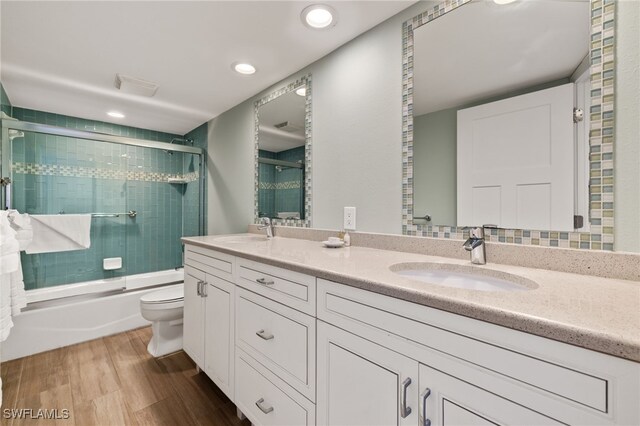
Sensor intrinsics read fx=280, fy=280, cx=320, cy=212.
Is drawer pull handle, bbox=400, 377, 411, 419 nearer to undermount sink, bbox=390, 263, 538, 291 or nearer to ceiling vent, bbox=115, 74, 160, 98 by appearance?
undermount sink, bbox=390, 263, 538, 291

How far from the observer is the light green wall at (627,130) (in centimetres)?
82

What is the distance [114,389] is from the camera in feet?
5.62

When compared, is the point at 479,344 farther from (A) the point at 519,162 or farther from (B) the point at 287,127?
(B) the point at 287,127

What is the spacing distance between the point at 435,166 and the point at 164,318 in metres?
2.12

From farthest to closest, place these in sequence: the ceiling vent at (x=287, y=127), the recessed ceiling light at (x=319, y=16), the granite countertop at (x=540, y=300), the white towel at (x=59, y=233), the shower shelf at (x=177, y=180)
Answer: the shower shelf at (x=177, y=180) < the white towel at (x=59, y=233) < the ceiling vent at (x=287, y=127) < the recessed ceiling light at (x=319, y=16) < the granite countertop at (x=540, y=300)

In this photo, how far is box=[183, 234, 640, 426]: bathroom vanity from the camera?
491mm

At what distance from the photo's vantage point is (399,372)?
745mm

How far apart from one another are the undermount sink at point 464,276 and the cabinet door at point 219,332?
2.95ft

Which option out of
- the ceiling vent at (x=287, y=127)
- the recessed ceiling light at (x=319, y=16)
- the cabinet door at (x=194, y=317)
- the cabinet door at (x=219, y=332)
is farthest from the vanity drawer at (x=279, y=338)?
the recessed ceiling light at (x=319, y=16)

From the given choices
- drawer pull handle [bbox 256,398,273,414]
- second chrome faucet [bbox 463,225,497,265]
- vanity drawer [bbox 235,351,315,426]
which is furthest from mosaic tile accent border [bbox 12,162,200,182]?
second chrome faucet [bbox 463,225,497,265]

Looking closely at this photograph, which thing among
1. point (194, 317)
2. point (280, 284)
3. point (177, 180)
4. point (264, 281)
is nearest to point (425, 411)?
point (280, 284)

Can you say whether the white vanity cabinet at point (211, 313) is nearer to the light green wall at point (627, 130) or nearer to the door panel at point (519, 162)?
the door panel at point (519, 162)

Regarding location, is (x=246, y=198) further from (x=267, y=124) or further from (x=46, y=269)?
(x=46, y=269)

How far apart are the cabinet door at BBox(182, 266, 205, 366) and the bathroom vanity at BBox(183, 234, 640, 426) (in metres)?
0.40
